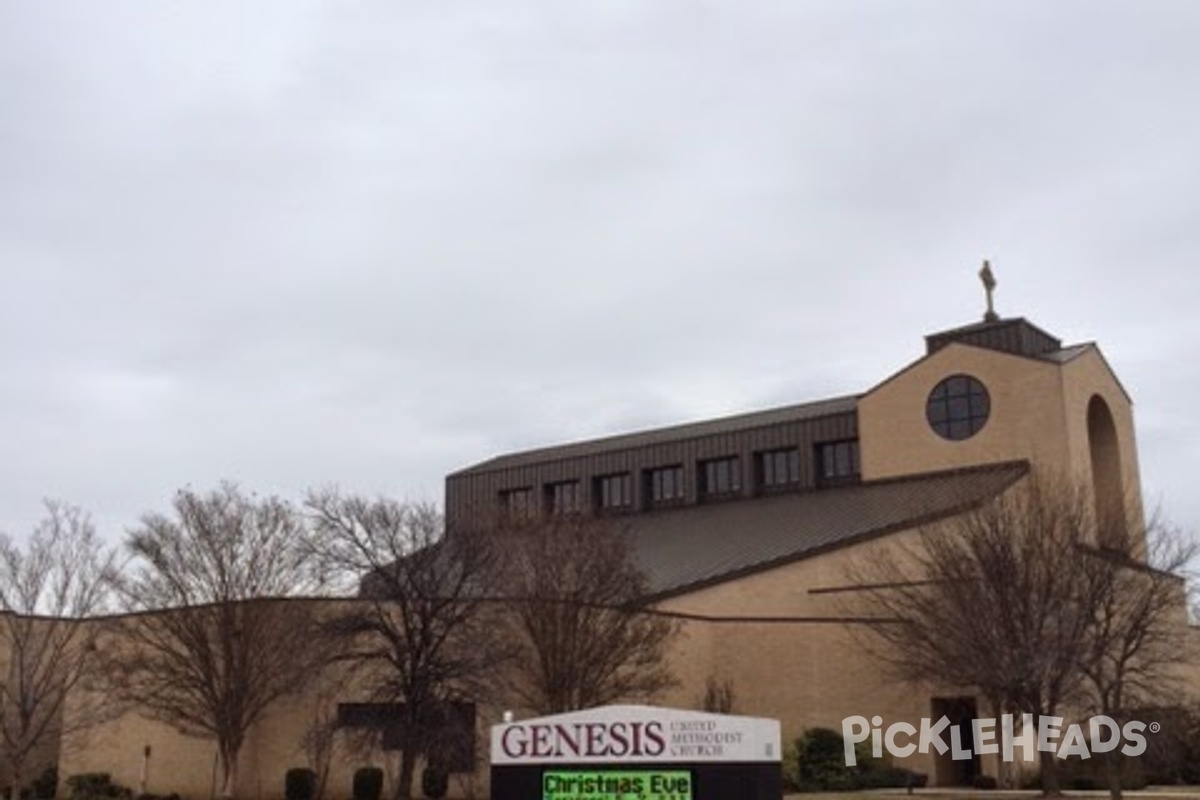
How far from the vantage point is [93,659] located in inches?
1603

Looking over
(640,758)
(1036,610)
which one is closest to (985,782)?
(1036,610)

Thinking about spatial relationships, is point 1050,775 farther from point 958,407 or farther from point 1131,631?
point 958,407

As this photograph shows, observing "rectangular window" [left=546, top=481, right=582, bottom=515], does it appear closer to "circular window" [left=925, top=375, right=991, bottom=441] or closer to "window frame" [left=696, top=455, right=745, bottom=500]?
"window frame" [left=696, top=455, right=745, bottom=500]

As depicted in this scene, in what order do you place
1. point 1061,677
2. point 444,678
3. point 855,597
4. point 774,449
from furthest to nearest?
point 774,449, point 855,597, point 444,678, point 1061,677

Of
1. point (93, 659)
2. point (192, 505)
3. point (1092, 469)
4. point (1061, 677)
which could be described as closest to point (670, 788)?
point (1061, 677)

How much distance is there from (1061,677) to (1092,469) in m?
23.5

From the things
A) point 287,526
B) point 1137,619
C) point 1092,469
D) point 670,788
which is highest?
point 1092,469

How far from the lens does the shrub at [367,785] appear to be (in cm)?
3938

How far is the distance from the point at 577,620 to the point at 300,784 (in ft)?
34.1

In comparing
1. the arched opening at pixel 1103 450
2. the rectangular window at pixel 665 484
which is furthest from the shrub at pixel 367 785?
the arched opening at pixel 1103 450

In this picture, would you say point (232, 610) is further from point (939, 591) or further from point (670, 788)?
point (670, 788)

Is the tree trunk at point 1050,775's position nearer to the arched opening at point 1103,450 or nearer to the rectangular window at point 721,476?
the arched opening at point 1103,450

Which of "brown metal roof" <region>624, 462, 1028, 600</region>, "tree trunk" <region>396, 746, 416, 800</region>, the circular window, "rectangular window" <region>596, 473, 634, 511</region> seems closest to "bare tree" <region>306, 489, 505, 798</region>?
"tree trunk" <region>396, 746, 416, 800</region>

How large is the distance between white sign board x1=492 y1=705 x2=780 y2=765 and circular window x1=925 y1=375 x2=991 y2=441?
125 feet
